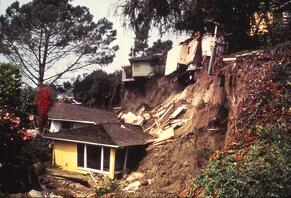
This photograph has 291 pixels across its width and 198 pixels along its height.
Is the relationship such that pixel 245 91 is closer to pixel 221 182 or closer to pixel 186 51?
pixel 221 182

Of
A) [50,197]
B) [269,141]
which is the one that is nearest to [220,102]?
[269,141]

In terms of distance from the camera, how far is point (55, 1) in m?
39.3

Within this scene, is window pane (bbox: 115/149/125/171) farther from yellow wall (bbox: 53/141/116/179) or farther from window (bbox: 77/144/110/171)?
yellow wall (bbox: 53/141/116/179)

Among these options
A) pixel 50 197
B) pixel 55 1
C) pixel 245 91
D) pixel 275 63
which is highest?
pixel 55 1

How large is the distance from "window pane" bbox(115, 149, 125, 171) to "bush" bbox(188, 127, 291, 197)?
11.9 metres

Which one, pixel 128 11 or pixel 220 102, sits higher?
pixel 128 11

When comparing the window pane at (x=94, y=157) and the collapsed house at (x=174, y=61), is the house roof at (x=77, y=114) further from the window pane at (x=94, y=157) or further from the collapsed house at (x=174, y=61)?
the window pane at (x=94, y=157)

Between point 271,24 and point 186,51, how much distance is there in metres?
12.8

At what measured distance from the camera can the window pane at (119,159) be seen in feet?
77.5

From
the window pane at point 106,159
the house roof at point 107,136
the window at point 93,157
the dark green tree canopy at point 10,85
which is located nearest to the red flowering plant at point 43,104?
the dark green tree canopy at point 10,85

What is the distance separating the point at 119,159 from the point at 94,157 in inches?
57.4

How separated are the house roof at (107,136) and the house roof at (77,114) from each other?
4.51 metres

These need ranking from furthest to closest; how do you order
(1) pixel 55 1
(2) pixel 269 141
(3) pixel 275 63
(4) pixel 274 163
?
(1) pixel 55 1
(3) pixel 275 63
(2) pixel 269 141
(4) pixel 274 163

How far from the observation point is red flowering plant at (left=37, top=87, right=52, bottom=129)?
32.5 meters
